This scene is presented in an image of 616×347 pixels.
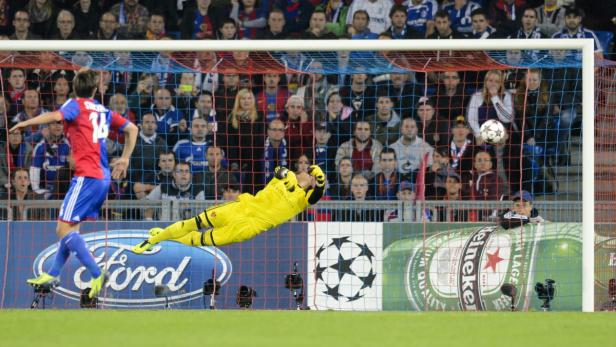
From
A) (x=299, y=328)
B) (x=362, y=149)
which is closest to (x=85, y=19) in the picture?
(x=362, y=149)

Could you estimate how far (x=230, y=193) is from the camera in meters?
15.2

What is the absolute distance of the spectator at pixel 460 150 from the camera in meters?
15.3

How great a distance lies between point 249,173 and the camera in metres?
15.8

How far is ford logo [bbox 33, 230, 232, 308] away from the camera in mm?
14328

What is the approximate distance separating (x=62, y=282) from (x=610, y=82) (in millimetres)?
6638

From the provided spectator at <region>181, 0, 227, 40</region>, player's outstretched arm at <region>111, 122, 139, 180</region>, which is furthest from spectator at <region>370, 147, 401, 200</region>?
player's outstretched arm at <region>111, 122, 139, 180</region>

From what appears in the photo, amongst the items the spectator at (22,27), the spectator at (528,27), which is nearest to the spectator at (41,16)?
the spectator at (22,27)

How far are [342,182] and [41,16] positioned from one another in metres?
5.44

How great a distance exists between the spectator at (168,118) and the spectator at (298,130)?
1381mm

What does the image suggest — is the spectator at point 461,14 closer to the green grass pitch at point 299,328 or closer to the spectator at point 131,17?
the spectator at point 131,17

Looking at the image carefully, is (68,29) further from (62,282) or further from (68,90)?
(62,282)

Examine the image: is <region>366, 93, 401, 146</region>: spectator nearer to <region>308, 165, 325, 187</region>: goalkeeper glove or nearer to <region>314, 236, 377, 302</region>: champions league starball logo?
<region>314, 236, 377, 302</region>: champions league starball logo

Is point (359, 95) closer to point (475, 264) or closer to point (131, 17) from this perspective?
point (475, 264)

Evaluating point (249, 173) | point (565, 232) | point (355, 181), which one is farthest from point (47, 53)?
point (565, 232)
